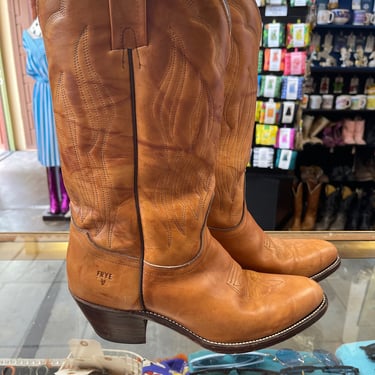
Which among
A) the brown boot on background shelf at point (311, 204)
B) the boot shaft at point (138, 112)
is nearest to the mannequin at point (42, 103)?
the brown boot on background shelf at point (311, 204)

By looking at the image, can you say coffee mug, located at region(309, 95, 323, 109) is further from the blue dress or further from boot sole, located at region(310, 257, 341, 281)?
boot sole, located at region(310, 257, 341, 281)

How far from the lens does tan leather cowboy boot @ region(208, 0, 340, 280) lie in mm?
769

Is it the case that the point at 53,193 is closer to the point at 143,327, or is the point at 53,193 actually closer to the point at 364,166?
the point at 364,166

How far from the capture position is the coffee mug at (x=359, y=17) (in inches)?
107

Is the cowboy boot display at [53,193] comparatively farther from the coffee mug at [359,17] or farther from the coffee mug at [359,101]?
the coffee mug at [359,17]

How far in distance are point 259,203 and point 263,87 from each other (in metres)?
0.75

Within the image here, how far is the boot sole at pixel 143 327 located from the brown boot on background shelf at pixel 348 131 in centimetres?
238

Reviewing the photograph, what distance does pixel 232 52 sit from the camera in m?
0.76

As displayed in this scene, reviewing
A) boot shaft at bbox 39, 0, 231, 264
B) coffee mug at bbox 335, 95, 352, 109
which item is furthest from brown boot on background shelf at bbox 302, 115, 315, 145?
boot shaft at bbox 39, 0, 231, 264

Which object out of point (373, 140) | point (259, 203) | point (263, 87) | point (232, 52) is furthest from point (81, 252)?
point (373, 140)

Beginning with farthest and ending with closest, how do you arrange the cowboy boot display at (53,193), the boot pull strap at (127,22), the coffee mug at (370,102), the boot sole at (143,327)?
the cowboy boot display at (53,193)
the coffee mug at (370,102)
the boot sole at (143,327)
the boot pull strap at (127,22)

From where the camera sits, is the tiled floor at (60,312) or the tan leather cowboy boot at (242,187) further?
the tiled floor at (60,312)

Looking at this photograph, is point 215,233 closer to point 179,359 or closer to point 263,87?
point 179,359

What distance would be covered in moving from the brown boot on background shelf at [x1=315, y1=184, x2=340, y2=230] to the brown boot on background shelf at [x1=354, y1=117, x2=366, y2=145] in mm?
389
